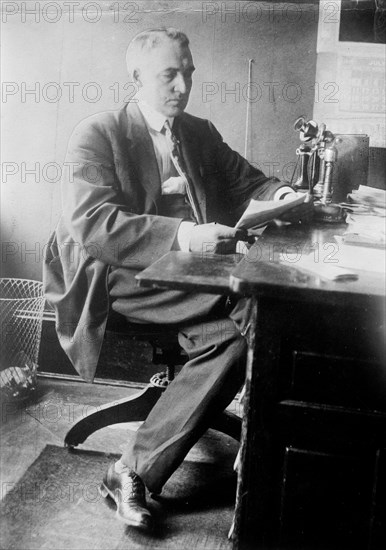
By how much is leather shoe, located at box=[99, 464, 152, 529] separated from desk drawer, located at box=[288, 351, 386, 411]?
2.57ft

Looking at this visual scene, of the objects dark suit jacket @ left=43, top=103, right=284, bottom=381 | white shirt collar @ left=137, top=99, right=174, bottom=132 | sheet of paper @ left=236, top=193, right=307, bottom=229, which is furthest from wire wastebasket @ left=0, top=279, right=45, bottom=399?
sheet of paper @ left=236, top=193, right=307, bottom=229

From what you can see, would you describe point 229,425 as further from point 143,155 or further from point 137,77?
point 137,77

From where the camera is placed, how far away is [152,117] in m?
2.43

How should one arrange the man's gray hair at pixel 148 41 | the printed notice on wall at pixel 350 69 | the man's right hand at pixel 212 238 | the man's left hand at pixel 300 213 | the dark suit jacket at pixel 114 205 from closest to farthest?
the man's right hand at pixel 212 238 < the dark suit jacket at pixel 114 205 < the man's left hand at pixel 300 213 < the man's gray hair at pixel 148 41 < the printed notice on wall at pixel 350 69

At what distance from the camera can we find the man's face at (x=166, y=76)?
246 centimetres

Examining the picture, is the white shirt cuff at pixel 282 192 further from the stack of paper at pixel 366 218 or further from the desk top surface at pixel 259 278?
the desk top surface at pixel 259 278

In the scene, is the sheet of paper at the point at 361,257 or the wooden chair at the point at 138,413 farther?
the wooden chair at the point at 138,413

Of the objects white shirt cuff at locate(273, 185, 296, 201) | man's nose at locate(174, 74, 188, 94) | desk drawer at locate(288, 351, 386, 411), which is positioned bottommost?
desk drawer at locate(288, 351, 386, 411)

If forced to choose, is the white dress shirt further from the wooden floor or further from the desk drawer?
the desk drawer

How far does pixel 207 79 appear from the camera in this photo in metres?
2.60

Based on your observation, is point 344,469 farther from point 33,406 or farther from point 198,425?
point 33,406

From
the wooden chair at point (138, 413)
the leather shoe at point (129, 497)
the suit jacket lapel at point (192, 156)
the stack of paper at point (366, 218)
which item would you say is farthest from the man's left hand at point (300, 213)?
the leather shoe at point (129, 497)

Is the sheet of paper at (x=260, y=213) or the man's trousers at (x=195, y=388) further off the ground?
the sheet of paper at (x=260, y=213)

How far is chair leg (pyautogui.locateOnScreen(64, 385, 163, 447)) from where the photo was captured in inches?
Answer: 86.9
